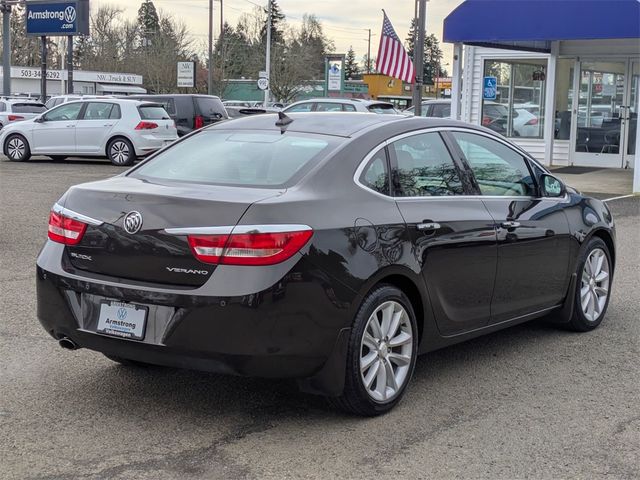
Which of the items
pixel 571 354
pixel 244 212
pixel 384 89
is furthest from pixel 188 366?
pixel 384 89

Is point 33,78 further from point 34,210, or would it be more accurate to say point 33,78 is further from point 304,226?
point 304,226

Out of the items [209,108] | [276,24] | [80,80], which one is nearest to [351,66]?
[276,24]

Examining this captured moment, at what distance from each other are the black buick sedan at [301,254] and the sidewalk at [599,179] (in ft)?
34.8

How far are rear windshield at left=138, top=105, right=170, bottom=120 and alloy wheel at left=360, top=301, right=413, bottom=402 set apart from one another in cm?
1727

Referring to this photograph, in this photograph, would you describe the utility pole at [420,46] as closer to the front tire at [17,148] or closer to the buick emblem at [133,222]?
the front tire at [17,148]

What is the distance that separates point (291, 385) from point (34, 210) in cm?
941

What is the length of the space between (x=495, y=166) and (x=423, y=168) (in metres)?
0.81

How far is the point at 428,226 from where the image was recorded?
4.93 metres

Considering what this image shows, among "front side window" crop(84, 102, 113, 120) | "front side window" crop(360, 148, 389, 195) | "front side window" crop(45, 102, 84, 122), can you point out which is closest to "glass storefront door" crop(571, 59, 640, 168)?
"front side window" crop(84, 102, 113, 120)

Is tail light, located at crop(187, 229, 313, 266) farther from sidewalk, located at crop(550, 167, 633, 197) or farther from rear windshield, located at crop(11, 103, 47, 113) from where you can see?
rear windshield, located at crop(11, 103, 47, 113)

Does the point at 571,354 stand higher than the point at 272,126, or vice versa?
the point at 272,126

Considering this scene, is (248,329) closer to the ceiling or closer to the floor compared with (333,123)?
closer to the floor

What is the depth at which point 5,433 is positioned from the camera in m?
4.35

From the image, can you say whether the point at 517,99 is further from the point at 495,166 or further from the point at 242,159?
the point at 242,159
